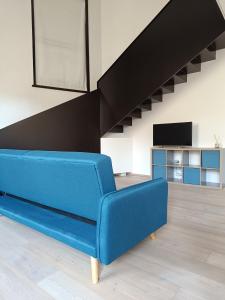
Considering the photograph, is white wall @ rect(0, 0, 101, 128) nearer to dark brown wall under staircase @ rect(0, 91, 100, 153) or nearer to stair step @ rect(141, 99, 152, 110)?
dark brown wall under staircase @ rect(0, 91, 100, 153)

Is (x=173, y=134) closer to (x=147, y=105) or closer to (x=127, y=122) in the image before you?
(x=147, y=105)

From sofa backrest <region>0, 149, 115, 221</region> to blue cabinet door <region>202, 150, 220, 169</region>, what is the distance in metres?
3.13

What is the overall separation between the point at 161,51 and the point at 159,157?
2.05m

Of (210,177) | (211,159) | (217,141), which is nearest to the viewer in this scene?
(211,159)

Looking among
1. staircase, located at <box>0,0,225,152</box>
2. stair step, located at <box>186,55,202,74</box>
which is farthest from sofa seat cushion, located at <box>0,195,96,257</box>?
stair step, located at <box>186,55,202,74</box>

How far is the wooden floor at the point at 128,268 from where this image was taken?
1.45 m

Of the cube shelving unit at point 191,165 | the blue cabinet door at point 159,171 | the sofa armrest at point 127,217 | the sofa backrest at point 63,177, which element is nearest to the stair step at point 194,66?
the cube shelving unit at point 191,165

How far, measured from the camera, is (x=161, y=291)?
4.77 feet

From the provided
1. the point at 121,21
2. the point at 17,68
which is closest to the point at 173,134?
the point at 121,21

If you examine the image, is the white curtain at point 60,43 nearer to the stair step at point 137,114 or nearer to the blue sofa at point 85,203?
the stair step at point 137,114

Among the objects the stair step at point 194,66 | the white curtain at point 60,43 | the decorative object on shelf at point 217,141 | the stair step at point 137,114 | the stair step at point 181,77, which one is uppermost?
the white curtain at point 60,43

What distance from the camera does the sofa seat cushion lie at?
1.55m

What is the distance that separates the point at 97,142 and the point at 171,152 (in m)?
1.82

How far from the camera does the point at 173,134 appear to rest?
4.81 metres
